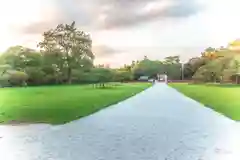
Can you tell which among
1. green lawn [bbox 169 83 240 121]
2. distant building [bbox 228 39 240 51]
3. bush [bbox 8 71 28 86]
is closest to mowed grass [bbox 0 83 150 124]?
bush [bbox 8 71 28 86]

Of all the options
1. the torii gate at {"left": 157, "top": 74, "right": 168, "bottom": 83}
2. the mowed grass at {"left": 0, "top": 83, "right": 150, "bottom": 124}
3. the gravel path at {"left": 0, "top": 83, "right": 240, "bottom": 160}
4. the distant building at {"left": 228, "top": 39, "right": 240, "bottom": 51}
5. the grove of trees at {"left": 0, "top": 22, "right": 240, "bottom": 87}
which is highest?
the distant building at {"left": 228, "top": 39, "right": 240, "bottom": 51}

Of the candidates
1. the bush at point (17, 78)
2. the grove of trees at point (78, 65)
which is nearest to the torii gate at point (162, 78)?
the grove of trees at point (78, 65)

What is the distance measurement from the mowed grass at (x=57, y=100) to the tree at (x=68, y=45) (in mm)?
64

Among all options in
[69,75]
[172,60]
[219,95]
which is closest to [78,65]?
[69,75]

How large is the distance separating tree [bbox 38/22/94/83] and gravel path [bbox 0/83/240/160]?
0.23 m

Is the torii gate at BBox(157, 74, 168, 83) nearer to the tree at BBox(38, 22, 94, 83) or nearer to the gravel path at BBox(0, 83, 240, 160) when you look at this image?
the gravel path at BBox(0, 83, 240, 160)

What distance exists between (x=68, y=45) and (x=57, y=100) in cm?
20

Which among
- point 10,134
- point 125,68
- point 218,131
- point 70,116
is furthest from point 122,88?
point 10,134

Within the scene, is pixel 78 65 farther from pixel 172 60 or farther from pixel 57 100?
pixel 172 60

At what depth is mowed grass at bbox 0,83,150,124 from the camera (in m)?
1.22

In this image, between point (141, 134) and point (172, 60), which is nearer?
point (172, 60)

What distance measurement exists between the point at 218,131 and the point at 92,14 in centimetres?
59

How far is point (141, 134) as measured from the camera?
1356 millimetres

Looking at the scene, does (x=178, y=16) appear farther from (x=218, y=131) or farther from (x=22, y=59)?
(x=22, y=59)
